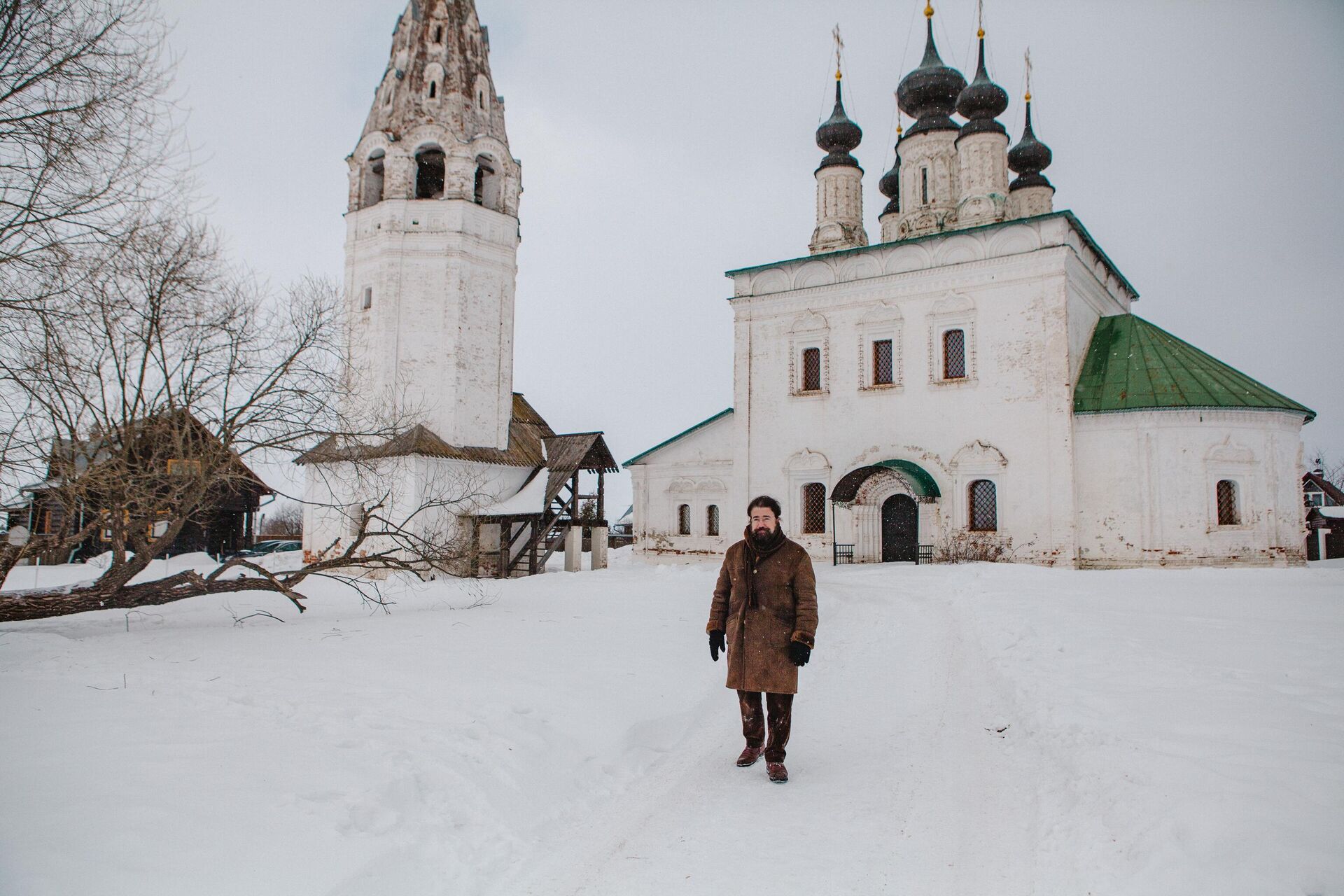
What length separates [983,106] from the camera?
850 inches

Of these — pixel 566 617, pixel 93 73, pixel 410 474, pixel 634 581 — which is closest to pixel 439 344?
pixel 410 474

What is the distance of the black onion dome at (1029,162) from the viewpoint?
2459 cm

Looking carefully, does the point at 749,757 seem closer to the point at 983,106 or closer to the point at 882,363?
the point at 882,363

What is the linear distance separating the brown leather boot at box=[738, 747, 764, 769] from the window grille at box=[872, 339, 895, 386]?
55.7ft

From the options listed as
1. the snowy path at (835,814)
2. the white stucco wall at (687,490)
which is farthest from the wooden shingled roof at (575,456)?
the snowy path at (835,814)

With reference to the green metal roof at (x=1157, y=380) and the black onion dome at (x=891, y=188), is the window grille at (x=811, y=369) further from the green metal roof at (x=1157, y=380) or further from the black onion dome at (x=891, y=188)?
the black onion dome at (x=891, y=188)

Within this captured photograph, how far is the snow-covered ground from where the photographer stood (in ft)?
9.98

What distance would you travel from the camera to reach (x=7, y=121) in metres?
5.82

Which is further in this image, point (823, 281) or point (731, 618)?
point (823, 281)

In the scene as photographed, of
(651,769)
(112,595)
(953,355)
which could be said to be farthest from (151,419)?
(953,355)

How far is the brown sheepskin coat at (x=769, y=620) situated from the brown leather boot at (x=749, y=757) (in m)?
0.37

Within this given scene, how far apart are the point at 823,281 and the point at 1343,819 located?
63.3 feet

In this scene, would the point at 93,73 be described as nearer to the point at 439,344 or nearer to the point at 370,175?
the point at 439,344

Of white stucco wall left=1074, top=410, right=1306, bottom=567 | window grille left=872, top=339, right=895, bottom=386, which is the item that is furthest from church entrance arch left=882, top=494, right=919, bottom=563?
white stucco wall left=1074, top=410, right=1306, bottom=567
